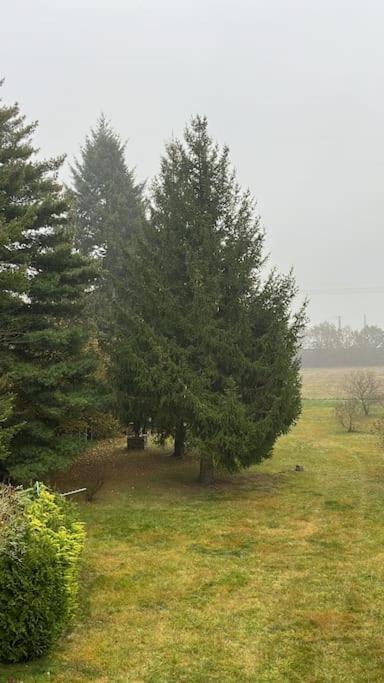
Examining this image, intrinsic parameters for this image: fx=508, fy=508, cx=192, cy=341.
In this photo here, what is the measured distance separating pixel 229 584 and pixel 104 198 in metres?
27.5

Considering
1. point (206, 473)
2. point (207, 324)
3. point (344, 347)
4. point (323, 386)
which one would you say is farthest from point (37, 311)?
point (344, 347)

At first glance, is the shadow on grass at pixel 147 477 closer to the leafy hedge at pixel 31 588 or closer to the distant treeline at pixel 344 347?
the leafy hedge at pixel 31 588

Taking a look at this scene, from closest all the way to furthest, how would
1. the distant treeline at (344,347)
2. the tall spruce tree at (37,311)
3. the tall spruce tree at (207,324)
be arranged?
1. the tall spruce tree at (37,311)
2. the tall spruce tree at (207,324)
3. the distant treeline at (344,347)

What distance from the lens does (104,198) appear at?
33281 mm

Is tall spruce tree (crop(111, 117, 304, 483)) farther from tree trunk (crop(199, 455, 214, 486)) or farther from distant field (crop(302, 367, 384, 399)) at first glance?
distant field (crop(302, 367, 384, 399))

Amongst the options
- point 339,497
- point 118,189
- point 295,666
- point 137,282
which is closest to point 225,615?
point 295,666

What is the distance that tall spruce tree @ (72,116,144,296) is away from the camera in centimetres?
3016

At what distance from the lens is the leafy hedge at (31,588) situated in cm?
757

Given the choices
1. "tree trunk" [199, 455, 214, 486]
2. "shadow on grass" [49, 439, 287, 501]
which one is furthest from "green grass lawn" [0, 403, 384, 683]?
"tree trunk" [199, 455, 214, 486]

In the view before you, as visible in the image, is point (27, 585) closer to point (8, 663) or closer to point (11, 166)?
point (8, 663)

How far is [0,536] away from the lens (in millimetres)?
7859

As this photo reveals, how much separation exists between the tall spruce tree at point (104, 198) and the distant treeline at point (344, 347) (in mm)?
59498

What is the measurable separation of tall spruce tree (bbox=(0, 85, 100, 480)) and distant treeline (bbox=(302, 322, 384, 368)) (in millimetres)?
73680

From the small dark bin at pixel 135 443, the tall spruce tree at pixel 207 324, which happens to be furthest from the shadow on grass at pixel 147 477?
the small dark bin at pixel 135 443
